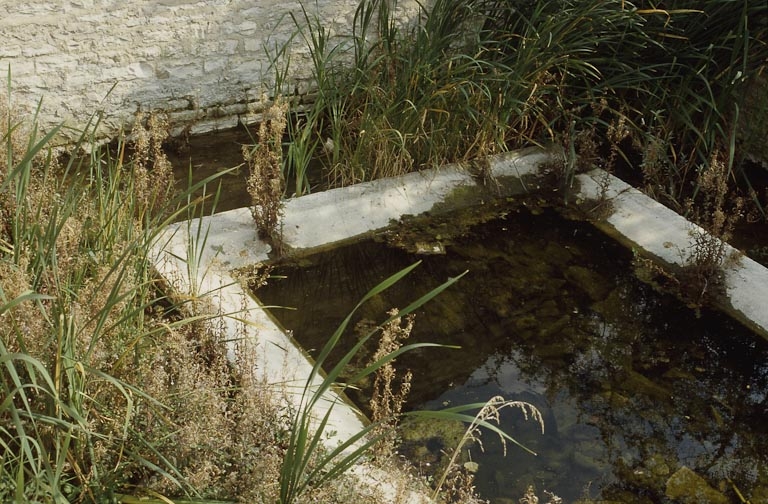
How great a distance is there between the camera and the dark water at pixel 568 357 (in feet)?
10.0

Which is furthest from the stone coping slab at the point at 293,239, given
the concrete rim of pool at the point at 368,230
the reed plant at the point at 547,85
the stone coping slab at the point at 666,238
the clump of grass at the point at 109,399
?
the stone coping slab at the point at 666,238

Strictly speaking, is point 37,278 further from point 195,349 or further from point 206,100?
point 206,100

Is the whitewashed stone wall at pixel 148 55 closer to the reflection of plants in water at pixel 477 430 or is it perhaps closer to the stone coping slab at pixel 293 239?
the stone coping slab at pixel 293 239

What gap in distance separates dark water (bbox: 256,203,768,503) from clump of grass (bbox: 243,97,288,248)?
21 centimetres

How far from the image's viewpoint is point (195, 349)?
3008 mm

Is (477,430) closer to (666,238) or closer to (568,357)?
(568,357)

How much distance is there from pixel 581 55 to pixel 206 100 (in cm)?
223

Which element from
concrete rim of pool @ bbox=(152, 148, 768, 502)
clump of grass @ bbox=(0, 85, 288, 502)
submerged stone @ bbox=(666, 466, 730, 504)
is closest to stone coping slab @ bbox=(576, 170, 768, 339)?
concrete rim of pool @ bbox=(152, 148, 768, 502)

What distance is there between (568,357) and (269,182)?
4.85 feet

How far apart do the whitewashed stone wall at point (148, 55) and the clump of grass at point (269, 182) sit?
3.40 ft

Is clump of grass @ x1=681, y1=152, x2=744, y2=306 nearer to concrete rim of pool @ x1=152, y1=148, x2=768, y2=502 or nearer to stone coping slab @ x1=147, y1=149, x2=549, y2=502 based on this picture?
concrete rim of pool @ x1=152, y1=148, x2=768, y2=502

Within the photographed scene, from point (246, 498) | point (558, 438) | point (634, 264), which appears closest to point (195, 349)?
point (246, 498)

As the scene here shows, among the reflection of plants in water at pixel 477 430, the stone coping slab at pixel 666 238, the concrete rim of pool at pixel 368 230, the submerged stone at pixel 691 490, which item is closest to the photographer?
the reflection of plants in water at pixel 477 430

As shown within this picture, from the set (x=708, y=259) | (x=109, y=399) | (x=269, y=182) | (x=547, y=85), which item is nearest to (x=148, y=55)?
(x=269, y=182)
